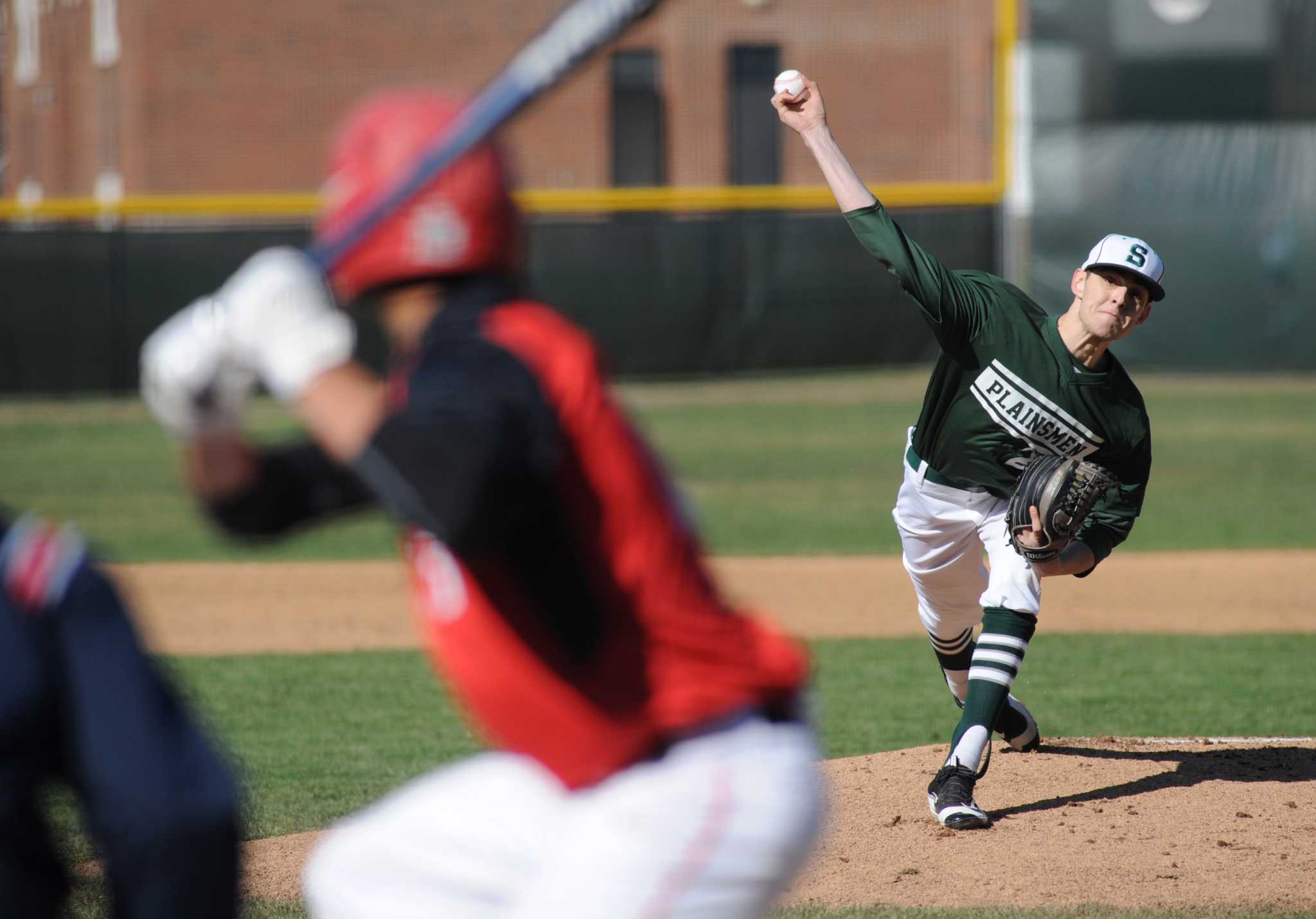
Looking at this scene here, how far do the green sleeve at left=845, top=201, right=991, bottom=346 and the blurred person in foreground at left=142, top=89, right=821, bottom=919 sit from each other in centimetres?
280

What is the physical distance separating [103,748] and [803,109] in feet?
10.9

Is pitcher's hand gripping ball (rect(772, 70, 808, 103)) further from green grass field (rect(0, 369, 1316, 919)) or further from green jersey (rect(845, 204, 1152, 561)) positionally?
green grass field (rect(0, 369, 1316, 919))

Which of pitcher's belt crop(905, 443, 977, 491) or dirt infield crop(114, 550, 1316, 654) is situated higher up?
pitcher's belt crop(905, 443, 977, 491)

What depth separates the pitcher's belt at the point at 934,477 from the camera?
5.34 meters

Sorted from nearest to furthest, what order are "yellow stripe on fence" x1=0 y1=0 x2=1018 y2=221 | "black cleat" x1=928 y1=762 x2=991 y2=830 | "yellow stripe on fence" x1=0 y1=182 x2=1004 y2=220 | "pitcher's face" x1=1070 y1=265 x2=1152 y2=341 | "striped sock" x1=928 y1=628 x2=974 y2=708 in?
"black cleat" x1=928 y1=762 x2=991 y2=830, "pitcher's face" x1=1070 y1=265 x2=1152 y2=341, "striped sock" x1=928 y1=628 x2=974 y2=708, "yellow stripe on fence" x1=0 y1=182 x2=1004 y2=220, "yellow stripe on fence" x1=0 y1=0 x2=1018 y2=221

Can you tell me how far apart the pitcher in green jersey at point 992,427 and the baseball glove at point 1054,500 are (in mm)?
153

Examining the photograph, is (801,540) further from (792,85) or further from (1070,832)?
(792,85)

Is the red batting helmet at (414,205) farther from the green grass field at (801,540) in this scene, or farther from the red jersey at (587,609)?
the green grass field at (801,540)

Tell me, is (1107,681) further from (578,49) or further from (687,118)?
(687,118)

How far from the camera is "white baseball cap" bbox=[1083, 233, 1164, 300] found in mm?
4879

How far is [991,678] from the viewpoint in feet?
15.9

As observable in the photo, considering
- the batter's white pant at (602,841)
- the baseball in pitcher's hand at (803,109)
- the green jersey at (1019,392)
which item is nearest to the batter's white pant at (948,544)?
the green jersey at (1019,392)

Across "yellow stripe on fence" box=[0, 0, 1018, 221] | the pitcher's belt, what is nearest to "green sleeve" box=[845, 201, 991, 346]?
the pitcher's belt

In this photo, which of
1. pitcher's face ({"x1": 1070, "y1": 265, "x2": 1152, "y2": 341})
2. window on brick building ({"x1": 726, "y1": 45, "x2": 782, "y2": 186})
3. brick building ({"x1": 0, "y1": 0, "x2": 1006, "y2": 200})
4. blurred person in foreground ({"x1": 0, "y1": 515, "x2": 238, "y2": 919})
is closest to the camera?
blurred person in foreground ({"x1": 0, "y1": 515, "x2": 238, "y2": 919})
